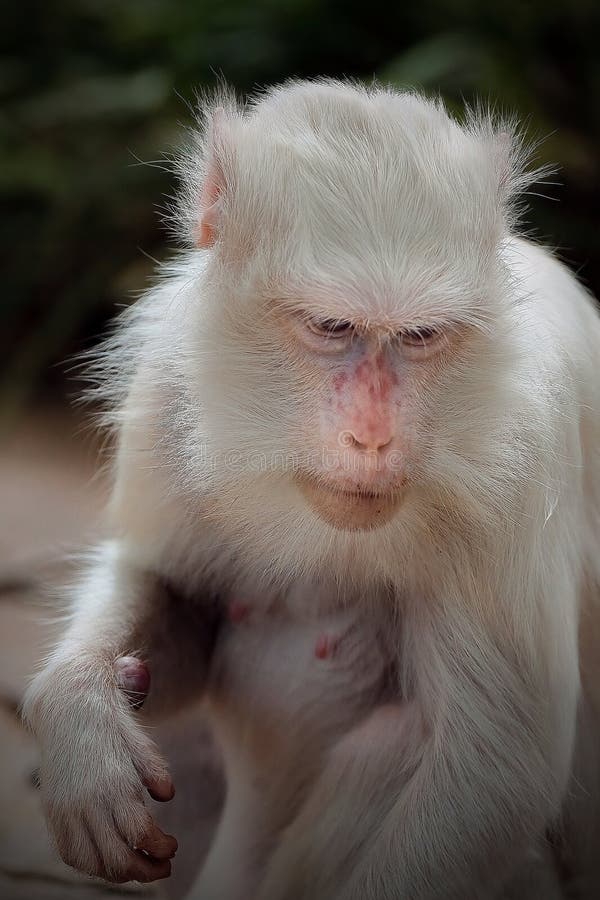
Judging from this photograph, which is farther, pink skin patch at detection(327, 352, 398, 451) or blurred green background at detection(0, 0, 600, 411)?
blurred green background at detection(0, 0, 600, 411)

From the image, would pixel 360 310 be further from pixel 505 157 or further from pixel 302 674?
pixel 302 674

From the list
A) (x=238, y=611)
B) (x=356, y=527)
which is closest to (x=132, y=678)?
(x=238, y=611)

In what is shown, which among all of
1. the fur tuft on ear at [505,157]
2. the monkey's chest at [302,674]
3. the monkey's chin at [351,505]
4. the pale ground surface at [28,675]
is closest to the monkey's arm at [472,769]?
the monkey's chest at [302,674]

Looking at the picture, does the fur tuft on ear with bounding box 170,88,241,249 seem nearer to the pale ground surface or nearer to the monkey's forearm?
the monkey's forearm

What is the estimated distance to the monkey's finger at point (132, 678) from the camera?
2.15m

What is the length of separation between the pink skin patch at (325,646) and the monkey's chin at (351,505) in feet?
1.49

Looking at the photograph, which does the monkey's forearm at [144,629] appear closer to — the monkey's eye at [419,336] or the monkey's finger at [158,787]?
the monkey's finger at [158,787]

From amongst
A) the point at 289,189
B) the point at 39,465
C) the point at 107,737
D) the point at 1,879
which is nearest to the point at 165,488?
the point at 107,737

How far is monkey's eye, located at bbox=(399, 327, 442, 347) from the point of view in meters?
1.80

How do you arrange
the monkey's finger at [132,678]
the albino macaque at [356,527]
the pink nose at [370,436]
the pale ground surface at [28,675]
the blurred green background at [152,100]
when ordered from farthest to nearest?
the blurred green background at [152,100], the pale ground surface at [28,675], the monkey's finger at [132,678], the albino macaque at [356,527], the pink nose at [370,436]

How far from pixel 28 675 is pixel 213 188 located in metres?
1.34

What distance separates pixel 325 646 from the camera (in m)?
2.27

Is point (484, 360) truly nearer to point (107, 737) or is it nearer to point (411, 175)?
point (411, 175)

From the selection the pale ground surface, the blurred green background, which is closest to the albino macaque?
the pale ground surface
